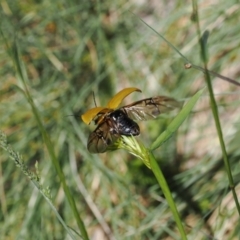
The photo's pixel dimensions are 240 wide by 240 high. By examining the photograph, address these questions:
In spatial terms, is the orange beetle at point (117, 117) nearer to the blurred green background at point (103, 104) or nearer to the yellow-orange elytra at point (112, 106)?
the yellow-orange elytra at point (112, 106)

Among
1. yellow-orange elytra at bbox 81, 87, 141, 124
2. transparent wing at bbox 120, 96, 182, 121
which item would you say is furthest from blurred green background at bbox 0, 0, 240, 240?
yellow-orange elytra at bbox 81, 87, 141, 124

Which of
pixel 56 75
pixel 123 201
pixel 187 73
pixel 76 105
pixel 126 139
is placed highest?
pixel 56 75

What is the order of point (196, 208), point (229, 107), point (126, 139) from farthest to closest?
point (229, 107) → point (196, 208) → point (126, 139)

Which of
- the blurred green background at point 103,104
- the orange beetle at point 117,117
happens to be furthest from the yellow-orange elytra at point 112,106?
the blurred green background at point 103,104

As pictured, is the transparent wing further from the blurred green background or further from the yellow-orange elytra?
the blurred green background

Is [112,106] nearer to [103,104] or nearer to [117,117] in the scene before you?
[117,117]

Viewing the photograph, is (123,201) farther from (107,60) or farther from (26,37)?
(26,37)

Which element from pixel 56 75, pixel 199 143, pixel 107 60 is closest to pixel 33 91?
pixel 56 75
